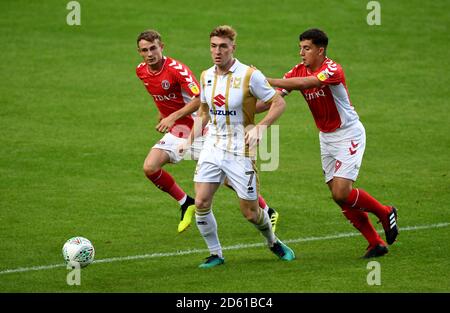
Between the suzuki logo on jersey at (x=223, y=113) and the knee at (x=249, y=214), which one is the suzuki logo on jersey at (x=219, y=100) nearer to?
the suzuki logo on jersey at (x=223, y=113)

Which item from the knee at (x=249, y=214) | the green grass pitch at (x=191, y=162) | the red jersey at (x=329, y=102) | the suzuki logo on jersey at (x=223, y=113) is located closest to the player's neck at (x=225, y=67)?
the suzuki logo on jersey at (x=223, y=113)

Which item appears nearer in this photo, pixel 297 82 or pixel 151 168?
pixel 297 82

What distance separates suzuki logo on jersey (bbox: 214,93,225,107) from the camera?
36.1ft

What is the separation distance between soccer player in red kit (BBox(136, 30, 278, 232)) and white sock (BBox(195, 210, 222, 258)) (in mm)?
1800

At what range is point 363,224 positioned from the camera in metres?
11.9

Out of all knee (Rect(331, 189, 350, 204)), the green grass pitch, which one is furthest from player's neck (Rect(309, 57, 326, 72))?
the green grass pitch

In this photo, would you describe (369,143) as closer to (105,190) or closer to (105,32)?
A: (105,190)

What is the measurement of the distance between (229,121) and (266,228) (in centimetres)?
136

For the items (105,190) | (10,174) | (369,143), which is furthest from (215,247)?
(369,143)

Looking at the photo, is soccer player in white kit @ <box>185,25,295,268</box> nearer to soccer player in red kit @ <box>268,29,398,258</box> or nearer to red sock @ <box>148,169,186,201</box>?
soccer player in red kit @ <box>268,29,398,258</box>

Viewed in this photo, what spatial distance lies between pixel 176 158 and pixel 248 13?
14630 mm

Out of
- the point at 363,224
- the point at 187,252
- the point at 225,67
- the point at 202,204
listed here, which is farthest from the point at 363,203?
the point at 225,67

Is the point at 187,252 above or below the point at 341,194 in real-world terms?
below

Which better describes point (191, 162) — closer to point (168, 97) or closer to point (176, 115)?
point (168, 97)
